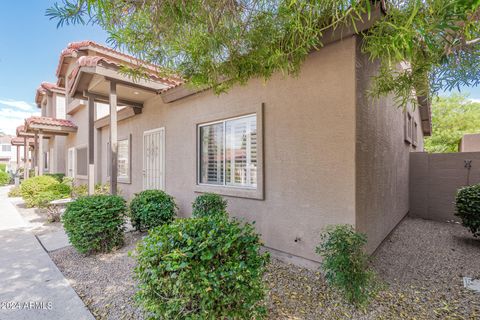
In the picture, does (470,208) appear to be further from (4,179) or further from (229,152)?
(4,179)

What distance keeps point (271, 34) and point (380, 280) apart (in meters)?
A: 3.77

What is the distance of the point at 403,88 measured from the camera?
3109mm

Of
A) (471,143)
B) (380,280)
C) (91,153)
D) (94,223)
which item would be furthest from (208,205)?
(471,143)

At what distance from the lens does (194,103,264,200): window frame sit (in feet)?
14.9

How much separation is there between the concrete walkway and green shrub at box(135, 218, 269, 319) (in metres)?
1.19

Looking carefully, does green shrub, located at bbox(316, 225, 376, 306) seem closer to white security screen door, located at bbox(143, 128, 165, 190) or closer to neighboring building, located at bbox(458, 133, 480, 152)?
white security screen door, located at bbox(143, 128, 165, 190)

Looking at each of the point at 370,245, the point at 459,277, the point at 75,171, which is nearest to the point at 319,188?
the point at 370,245

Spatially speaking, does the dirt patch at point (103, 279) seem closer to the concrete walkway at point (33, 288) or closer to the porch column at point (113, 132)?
the concrete walkway at point (33, 288)

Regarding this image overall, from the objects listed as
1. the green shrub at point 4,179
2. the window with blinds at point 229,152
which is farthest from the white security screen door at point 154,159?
the green shrub at point 4,179

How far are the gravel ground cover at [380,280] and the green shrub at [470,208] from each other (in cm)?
40

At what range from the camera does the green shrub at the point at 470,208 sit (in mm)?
4922

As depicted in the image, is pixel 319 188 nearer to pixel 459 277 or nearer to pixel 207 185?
pixel 459 277

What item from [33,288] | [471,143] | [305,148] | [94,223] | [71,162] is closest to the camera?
[33,288]

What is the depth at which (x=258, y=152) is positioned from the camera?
4.60 m
